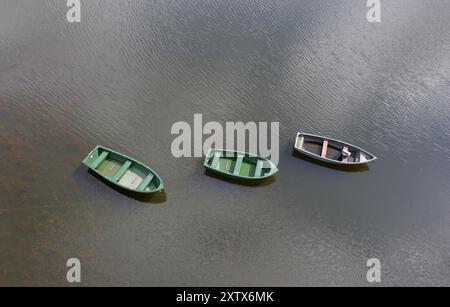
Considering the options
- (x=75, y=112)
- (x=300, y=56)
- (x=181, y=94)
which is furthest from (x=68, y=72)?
(x=300, y=56)

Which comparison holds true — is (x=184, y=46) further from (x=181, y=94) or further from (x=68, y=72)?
(x=68, y=72)

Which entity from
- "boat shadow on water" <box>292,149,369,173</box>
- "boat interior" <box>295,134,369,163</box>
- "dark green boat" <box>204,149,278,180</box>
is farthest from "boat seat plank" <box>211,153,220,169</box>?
"boat shadow on water" <box>292,149,369,173</box>

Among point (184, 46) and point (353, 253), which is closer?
point (353, 253)

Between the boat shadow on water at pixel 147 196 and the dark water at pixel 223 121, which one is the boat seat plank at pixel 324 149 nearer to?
the dark water at pixel 223 121

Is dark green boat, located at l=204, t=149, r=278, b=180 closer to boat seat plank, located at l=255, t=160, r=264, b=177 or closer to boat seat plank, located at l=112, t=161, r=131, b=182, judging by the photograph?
boat seat plank, located at l=255, t=160, r=264, b=177

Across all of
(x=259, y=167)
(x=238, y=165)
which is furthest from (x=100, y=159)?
(x=259, y=167)

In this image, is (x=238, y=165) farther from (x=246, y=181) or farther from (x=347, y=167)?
(x=347, y=167)
